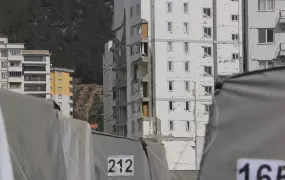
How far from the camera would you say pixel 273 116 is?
4.03m

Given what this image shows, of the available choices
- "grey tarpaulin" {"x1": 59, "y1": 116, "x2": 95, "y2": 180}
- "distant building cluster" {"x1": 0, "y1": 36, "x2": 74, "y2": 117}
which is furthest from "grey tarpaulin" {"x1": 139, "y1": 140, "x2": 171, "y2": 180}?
"distant building cluster" {"x1": 0, "y1": 36, "x2": 74, "y2": 117}

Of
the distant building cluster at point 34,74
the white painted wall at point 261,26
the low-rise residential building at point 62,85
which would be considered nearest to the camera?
the white painted wall at point 261,26

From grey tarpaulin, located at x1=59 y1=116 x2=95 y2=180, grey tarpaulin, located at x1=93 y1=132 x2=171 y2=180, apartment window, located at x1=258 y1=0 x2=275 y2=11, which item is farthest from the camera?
apartment window, located at x1=258 y1=0 x2=275 y2=11

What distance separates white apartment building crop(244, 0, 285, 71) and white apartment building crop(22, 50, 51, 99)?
90632mm

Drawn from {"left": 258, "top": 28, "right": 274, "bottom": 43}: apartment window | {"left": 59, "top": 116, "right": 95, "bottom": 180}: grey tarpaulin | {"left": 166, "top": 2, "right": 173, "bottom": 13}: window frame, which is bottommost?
{"left": 59, "top": 116, "right": 95, "bottom": 180}: grey tarpaulin

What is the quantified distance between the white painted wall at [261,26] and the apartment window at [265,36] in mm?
331

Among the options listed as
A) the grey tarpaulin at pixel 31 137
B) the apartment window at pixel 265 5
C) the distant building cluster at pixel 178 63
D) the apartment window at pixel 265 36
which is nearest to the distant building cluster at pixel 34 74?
the distant building cluster at pixel 178 63

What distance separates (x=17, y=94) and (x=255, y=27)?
198 ft

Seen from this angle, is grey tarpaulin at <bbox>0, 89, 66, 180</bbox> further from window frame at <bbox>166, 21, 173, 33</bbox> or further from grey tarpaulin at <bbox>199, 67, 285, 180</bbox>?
window frame at <bbox>166, 21, 173, 33</bbox>

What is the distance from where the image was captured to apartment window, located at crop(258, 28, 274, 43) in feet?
213

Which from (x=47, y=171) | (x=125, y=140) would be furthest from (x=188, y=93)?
(x=47, y=171)

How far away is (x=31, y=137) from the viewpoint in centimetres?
550

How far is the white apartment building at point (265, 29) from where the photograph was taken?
208ft

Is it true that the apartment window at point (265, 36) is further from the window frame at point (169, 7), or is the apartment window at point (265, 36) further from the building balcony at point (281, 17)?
the window frame at point (169, 7)
